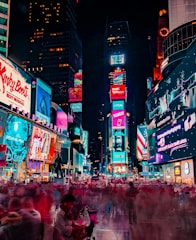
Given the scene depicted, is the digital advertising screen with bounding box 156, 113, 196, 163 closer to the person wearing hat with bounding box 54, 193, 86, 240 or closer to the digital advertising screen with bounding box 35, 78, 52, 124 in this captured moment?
the digital advertising screen with bounding box 35, 78, 52, 124

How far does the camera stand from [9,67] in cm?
5478

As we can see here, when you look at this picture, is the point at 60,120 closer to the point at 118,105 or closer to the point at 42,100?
the point at 42,100

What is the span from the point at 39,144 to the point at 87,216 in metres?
53.9

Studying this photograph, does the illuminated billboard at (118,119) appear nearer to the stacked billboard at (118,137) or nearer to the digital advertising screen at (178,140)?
the stacked billboard at (118,137)

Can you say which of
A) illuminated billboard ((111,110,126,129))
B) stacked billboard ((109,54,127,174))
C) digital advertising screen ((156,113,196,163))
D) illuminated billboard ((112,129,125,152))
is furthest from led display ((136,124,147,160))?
digital advertising screen ((156,113,196,163))

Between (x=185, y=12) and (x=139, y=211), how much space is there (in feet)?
259

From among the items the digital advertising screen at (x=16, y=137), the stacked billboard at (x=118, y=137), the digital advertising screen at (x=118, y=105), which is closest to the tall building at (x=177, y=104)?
the digital advertising screen at (x=16, y=137)

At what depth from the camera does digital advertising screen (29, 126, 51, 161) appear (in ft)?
198

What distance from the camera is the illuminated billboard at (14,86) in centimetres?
5331

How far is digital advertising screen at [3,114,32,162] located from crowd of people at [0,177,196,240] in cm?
3671

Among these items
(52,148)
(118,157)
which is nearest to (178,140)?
(52,148)

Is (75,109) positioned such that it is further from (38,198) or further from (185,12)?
(38,198)

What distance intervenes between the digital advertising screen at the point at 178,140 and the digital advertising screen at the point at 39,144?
21.4m

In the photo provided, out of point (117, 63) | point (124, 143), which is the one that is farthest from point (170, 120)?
point (117, 63)
